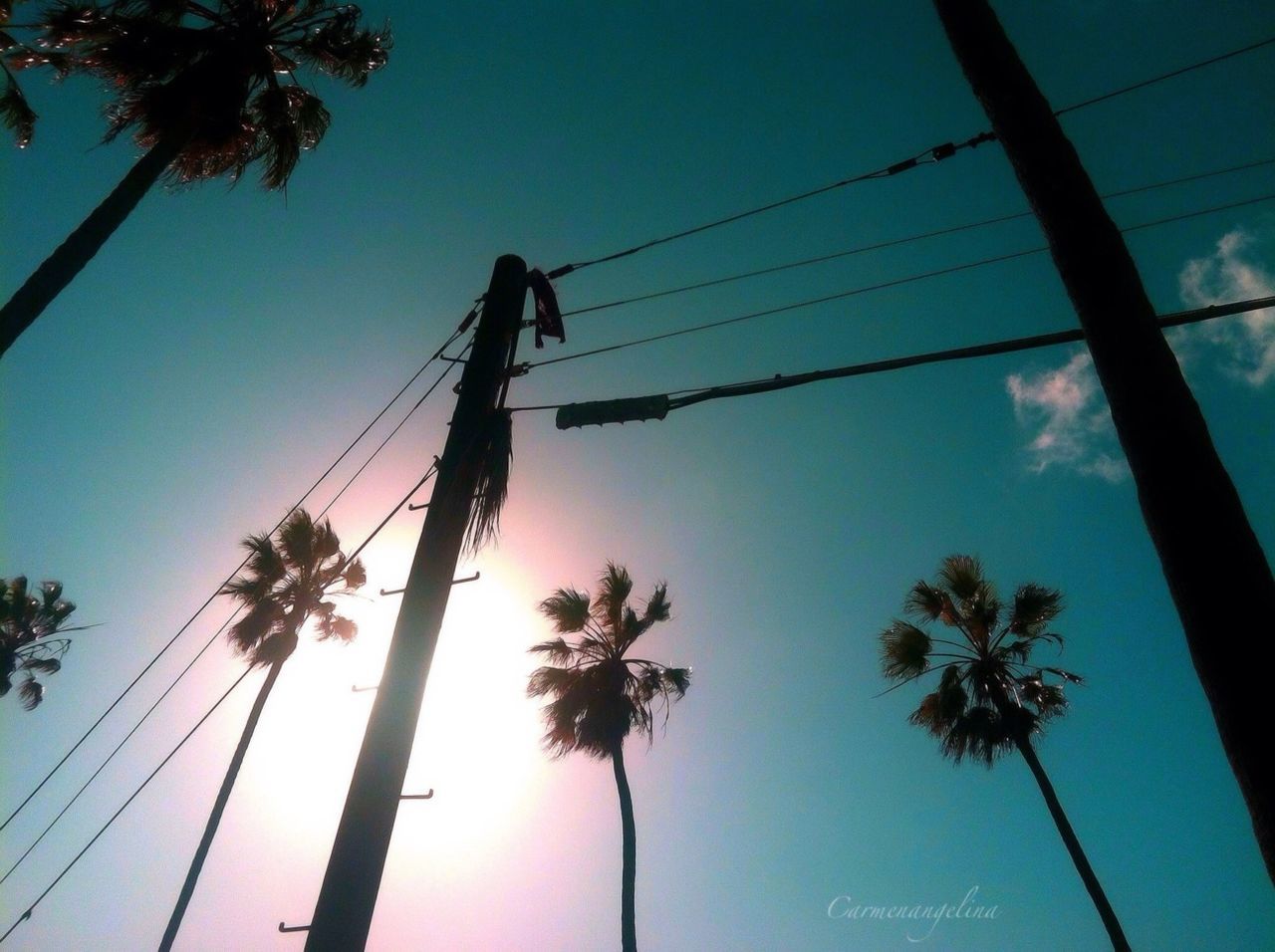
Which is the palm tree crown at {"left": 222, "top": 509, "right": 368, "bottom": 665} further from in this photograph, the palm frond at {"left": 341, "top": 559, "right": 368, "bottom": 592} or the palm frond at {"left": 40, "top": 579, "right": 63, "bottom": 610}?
the palm frond at {"left": 40, "top": 579, "right": 63, "bottom": 610}

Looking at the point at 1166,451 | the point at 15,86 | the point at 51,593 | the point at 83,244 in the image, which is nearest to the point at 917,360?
the point at 1166,451

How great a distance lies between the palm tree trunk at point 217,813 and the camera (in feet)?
44.2

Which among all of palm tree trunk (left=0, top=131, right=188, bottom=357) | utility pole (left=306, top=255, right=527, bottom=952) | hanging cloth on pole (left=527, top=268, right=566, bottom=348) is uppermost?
palm tree trunk (left=0, top=131, right=188, bottom=357)

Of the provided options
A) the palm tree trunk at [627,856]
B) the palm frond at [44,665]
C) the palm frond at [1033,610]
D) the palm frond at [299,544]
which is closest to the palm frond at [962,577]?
the palm frond at [1033,610]

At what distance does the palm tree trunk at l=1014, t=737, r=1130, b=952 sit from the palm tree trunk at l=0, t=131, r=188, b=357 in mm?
16925

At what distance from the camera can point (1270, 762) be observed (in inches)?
73.9

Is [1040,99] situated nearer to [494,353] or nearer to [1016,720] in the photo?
[494,353]

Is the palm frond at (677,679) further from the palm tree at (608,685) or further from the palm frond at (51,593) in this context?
the palm frond at (51,593)

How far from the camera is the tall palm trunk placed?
1.98 metres

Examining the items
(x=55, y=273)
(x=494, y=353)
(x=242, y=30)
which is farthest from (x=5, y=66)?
(x=494, y=353)

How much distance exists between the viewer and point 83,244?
7.18 meters

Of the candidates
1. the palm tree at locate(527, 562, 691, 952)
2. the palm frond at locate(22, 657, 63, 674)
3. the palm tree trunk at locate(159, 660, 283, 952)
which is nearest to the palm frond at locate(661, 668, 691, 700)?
the palm tree at locate(527, 562, 691, 952)

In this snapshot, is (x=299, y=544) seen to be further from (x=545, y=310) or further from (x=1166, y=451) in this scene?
(x=1166, y=451)

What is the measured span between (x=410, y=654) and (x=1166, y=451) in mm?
3453
